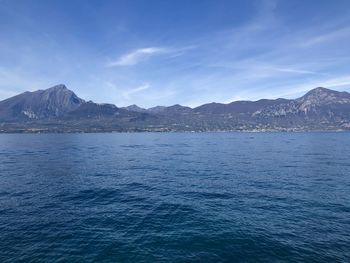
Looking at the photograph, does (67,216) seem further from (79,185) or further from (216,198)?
(216,198)

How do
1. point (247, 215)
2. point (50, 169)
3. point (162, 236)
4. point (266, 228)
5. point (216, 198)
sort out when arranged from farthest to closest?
point (50, 169) < point (216, 198) < point (247, 215) < point (266, 228) < point (162, 236)

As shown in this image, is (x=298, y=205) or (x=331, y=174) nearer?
(x=298, y=205)

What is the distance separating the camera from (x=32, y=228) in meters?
40.1

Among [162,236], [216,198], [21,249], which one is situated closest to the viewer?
[21,249]

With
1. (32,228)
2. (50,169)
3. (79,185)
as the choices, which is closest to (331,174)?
(79,185)

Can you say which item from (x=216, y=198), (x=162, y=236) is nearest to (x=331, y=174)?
(x=216, y=198)

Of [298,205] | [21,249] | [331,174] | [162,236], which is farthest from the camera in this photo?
[331,174]

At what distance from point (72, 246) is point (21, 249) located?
6.33m

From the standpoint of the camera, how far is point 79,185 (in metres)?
69.8

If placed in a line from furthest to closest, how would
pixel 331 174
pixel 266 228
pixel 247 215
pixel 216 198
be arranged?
Result: pixel 331 174, pixel 216 198, pixel 247 215, pixel 266 228

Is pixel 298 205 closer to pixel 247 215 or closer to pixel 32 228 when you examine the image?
pixel 247 215

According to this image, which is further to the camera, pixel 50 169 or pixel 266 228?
pixel 50 169

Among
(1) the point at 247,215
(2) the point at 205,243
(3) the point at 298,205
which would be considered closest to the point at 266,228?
(1) the point at 247,215

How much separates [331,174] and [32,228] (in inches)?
3273
